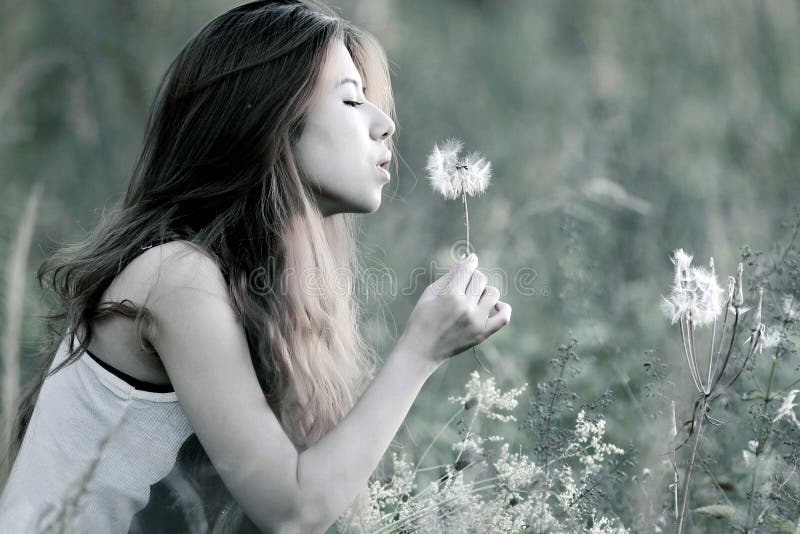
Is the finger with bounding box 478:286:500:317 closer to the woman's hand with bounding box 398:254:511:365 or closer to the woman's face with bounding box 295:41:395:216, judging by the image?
the woman's hand with bounding box 398:254:511:365

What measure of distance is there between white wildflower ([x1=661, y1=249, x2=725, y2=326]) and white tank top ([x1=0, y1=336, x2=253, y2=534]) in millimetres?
837

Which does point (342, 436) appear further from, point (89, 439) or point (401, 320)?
point (401, 320)

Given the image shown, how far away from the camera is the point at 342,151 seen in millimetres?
1946

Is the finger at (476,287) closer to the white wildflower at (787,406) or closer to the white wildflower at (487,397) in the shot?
the white wildflower at (487,397)

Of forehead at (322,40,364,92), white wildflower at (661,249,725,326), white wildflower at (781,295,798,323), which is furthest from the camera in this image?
forehead at (322,40,364,92)

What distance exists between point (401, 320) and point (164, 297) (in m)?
1.53

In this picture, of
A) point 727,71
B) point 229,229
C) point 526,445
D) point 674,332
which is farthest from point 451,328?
point 727,71

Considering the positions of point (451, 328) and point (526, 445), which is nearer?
point (451, 328)

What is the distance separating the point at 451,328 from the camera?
69.2 inches

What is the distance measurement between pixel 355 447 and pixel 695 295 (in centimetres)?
58

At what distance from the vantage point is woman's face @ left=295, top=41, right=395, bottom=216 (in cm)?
193

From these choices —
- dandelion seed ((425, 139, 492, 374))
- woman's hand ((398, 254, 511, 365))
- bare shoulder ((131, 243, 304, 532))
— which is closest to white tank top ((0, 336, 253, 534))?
bare shoulder ((131, 243, 304, 532))

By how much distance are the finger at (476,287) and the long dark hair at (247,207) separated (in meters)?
0.33

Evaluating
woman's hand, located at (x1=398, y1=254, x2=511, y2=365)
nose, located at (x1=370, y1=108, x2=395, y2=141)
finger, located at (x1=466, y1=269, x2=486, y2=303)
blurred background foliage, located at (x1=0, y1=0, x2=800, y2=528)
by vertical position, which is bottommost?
blurred background foliage, located at (x1=0, y1=0, x2=800, y2=528)
